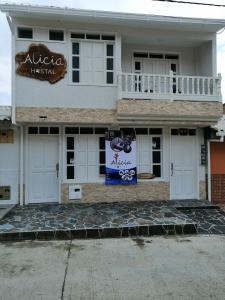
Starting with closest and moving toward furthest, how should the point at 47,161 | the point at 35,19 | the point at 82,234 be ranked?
the point at 82,234 → the point at 35,19 → the point at 47,161

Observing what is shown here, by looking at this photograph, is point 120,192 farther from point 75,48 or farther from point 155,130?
point 75,48

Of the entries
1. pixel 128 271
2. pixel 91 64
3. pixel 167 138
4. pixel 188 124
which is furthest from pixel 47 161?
pixel 128 271

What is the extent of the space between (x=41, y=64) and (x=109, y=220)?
5327 millimetres

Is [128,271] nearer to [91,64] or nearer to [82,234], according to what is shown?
[82,234]

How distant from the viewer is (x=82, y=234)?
22.9 ft

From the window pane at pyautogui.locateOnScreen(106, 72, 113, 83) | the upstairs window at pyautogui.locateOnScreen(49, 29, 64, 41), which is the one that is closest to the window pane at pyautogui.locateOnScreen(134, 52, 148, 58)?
the window pane at pyautogui.locateOnScreen(106, 72, 113, 83)

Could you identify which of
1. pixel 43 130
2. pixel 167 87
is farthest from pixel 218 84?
pixel 43 130

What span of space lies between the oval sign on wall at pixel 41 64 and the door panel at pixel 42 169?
6.86 ft

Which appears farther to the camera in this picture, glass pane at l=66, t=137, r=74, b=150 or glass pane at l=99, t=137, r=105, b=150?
glass pane at l=99, t=137, r=105, b=150

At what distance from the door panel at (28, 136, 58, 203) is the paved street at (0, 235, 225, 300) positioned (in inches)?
139

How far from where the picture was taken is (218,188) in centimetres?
1090

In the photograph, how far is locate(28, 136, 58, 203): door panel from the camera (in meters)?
9.98

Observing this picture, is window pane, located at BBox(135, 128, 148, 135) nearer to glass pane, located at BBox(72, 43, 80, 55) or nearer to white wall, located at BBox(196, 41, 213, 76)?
white wall, located at BBox(196, 41, 213, 76)

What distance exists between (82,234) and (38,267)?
1.87 meters
